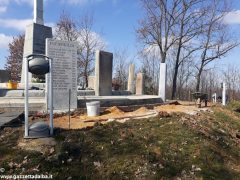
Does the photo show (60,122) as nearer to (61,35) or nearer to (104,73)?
(104,73)

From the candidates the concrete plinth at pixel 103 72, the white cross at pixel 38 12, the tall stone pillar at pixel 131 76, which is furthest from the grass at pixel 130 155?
the tall stone pillar at pixel 131 76

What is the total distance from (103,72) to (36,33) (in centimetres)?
491

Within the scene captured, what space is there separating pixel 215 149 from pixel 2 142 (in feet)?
14.5

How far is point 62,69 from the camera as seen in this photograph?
490 inches

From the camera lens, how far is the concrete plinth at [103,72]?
56.0 ft

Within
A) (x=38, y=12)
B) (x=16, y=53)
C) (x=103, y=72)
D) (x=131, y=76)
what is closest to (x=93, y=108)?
(x=103, y=72)

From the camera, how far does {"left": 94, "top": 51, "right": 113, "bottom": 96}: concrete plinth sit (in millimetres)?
17078

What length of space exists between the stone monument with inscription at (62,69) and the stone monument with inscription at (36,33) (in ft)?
24.5

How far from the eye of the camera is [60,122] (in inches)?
405

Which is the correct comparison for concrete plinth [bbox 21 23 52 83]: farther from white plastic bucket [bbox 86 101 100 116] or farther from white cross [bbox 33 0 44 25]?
white plastic bucket [bbox 86 101 100 116]

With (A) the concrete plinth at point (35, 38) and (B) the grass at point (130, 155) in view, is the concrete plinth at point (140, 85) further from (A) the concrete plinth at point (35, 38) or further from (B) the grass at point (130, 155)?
(B) the grass at point (130, 155)

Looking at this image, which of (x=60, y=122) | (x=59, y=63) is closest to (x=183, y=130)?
(x=60, y=122)

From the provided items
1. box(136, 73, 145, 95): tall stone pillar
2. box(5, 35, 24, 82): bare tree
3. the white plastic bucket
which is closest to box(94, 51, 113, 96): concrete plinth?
the white plastic bucket

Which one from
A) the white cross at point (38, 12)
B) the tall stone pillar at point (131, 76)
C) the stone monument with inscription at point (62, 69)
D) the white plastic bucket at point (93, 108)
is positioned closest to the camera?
the white plastic bucket at point (93, 108)
